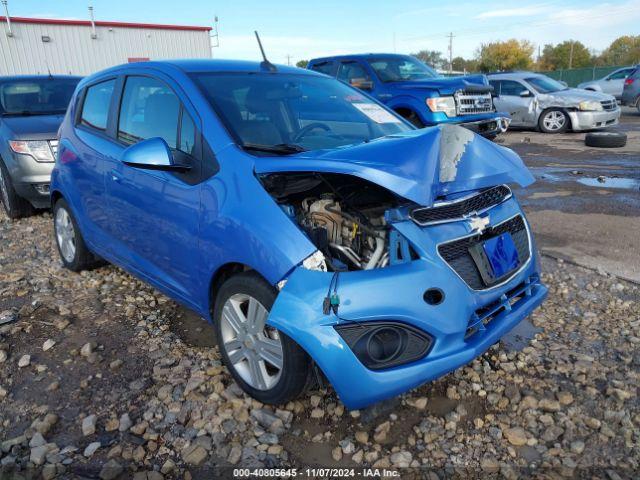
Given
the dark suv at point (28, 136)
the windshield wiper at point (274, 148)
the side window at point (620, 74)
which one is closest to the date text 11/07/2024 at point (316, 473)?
the windshield wiper at point (274, 148)

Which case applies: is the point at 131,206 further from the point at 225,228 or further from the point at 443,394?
the point at 443,394

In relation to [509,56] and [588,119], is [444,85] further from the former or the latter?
[509,56]

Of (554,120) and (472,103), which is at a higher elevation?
(472,103)

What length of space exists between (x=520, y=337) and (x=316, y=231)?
5.73 ft

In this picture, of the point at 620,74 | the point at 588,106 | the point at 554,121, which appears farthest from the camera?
the point at 620,74

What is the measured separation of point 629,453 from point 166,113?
301 cm

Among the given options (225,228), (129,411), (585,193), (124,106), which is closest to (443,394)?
(225,228)

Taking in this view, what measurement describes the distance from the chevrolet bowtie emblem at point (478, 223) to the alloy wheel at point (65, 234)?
11.5 feet

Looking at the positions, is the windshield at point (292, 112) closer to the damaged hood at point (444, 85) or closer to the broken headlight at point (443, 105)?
the broken headlight at point (443, 105)

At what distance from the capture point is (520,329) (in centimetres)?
338

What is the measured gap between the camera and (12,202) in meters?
6.43

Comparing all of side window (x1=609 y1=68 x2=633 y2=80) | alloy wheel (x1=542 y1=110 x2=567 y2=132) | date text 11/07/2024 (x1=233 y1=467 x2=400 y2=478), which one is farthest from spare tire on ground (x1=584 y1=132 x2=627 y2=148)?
side window (x1=609 y1=68 x2=633 y2=80)

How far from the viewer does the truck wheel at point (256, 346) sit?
2383 mm

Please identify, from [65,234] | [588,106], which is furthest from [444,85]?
[65,234]
